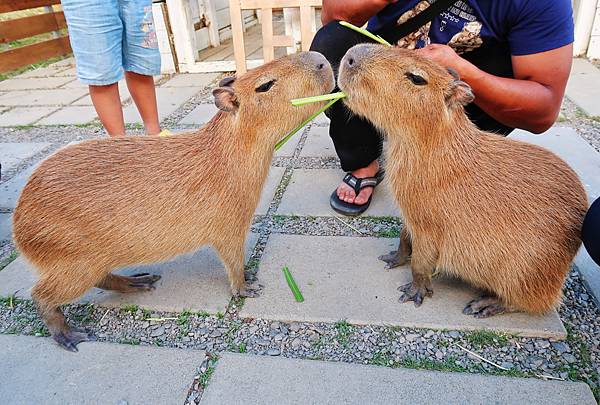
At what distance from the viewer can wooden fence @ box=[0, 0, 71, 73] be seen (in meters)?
5.83

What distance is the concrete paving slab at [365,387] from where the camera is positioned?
141cm

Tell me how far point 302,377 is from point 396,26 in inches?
62.1

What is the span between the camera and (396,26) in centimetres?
208

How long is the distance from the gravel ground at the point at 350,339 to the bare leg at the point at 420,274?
0.52 ft

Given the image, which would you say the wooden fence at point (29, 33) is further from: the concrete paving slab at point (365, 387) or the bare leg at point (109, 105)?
the concrete paving slab at point (365, 387)

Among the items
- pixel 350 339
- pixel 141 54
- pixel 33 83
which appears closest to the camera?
pixel 350 339

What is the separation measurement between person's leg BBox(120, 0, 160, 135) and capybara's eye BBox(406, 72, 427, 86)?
1806 millimetres

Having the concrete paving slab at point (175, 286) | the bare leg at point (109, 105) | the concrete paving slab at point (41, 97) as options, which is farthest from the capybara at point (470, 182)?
the concrete paving slab at point (41, 97)

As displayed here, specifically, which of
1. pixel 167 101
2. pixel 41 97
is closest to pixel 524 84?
pixel 167 101

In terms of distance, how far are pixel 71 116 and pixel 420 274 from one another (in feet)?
11.6

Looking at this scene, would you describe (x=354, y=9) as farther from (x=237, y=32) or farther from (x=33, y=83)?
(x=33, y=83)

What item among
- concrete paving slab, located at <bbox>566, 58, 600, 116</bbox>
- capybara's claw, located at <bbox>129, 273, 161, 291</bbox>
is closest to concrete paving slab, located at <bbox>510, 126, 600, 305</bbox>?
concrete paving slab, located at <bbox>566, 58, 600, 116</bbox>

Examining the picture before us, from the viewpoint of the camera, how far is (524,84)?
181 cm

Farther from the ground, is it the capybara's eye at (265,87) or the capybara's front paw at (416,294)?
the capybara's eye at (265,87)
